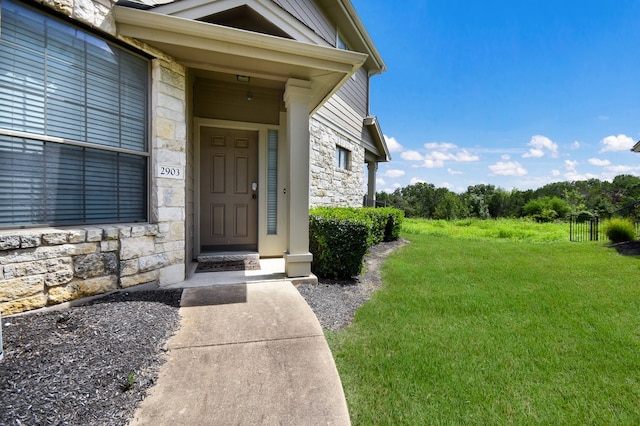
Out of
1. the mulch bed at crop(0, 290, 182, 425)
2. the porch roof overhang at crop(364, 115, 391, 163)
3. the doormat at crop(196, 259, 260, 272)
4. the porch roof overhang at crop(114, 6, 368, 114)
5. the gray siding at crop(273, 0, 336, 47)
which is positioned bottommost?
the mulch bed at crop(0, 290, 182, 425)

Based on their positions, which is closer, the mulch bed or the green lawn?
the mulch bed

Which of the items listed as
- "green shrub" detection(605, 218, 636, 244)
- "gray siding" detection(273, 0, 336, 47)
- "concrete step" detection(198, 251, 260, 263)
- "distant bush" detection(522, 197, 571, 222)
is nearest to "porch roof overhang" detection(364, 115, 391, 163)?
"gray siding" detection(273, 0, 336, 47)

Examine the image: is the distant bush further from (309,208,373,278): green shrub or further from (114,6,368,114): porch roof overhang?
(114,6,368,114): porch roof overhang

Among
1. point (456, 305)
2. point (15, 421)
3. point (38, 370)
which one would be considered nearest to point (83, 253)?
point (38, 370)

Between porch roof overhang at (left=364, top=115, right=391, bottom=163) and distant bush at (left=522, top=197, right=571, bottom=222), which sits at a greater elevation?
porch roof overhang at (left=364, top=115, right=391, bottom=163)

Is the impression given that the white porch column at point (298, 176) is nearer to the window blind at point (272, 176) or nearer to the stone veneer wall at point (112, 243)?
the window blind at point (272, 176)

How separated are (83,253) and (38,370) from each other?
1.22 m

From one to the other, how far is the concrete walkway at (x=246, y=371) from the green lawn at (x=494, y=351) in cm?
26

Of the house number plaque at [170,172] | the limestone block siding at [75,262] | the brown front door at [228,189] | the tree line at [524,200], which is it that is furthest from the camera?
the tree line at [524,200]

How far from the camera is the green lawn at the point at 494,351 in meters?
1.85

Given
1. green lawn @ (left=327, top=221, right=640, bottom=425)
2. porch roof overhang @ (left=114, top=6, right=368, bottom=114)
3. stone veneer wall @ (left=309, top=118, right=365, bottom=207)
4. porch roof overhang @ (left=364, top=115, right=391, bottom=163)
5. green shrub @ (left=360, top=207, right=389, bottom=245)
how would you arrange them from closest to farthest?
green lawn @ (left=327, top=221, right=640, bottom=425)
porch roof overhang @ (left=114, top=6, right=368, bottom=114)
stone veneer wall @ (left=309, top=118, right=365, bottom=207)
green shrub @ (left=360, top=207, right=389, bottom=245)
porch roof overhang @ (left=364, top=115, right=391, bottom=163)

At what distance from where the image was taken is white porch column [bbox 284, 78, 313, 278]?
3634 mm

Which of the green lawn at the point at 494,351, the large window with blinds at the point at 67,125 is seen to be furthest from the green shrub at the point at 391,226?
the large window with blinds at the point at 67,125

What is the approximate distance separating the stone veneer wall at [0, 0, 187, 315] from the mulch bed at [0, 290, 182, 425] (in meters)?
0.23
